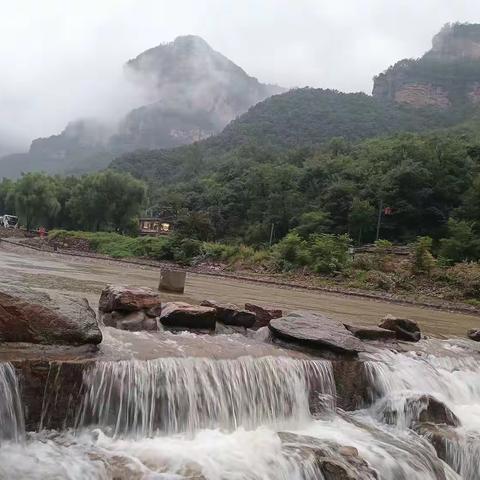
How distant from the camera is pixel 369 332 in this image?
488 inches

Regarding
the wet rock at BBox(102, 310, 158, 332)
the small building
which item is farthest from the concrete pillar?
the small building

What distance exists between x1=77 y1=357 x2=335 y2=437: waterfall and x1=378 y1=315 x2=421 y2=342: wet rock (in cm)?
430

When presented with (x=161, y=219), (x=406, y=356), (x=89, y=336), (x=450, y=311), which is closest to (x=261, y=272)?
(x=450, y=311)

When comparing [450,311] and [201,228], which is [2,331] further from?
[201,228]

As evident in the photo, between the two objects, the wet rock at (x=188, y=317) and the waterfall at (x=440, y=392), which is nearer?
the waterfall at (x=440, y=392)

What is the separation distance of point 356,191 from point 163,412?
6338 cm

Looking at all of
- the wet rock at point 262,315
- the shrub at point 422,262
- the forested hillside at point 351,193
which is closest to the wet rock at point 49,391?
the wet rock at point 262,315

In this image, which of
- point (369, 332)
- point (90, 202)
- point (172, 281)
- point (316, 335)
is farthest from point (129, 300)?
point (90, 202)

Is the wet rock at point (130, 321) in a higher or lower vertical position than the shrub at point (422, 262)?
lower

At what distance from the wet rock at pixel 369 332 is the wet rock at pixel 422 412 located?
9.06 feet

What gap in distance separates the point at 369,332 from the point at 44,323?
7.37 metres

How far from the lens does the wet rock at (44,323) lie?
303 inches

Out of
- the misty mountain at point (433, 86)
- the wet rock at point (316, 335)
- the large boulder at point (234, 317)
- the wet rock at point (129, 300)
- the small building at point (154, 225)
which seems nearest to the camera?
the wet rock at point (316, 335)

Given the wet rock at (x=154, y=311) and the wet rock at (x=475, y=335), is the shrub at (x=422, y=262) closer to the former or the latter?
the wet rock at (x=475, y=335)
